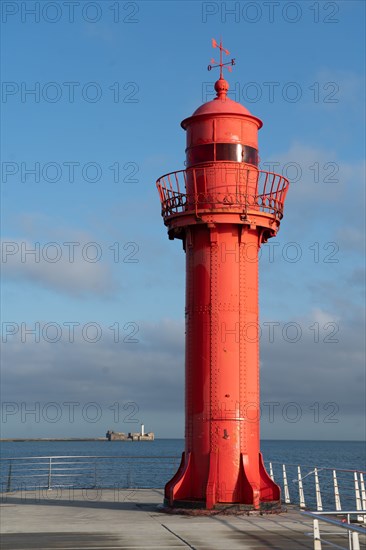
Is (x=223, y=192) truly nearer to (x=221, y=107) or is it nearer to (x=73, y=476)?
(x=221, y=107)

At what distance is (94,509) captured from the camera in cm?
1994

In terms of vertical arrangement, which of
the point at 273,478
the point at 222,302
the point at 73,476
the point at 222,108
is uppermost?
the point at 222,108

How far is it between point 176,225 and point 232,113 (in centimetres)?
330

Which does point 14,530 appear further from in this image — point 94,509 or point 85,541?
point 94,509

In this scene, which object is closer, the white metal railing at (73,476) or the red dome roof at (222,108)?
the red dome roof at (222,108)

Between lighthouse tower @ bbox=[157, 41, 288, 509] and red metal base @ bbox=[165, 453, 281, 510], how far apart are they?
1.0 inches

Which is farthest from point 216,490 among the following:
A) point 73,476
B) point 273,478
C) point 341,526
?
point 73,476

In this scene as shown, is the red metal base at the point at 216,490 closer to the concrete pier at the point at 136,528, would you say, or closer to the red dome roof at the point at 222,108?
the concrete pier at the point at 136,528

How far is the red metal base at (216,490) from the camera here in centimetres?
1839

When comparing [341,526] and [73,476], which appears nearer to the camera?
[341,526]

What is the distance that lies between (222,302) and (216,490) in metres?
4.63

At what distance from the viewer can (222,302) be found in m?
19.5

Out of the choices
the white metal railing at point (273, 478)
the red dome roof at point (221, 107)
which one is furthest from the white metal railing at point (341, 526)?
the red dome roof at point (221, 107)

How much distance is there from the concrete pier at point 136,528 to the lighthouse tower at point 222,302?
0.96m
